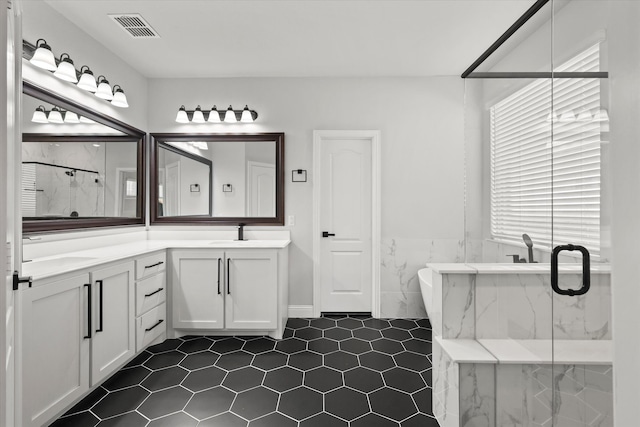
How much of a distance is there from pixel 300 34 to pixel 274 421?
2.76 meters

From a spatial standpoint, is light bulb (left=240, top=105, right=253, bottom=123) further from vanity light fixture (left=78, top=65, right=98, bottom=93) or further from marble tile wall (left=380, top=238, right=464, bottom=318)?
marble tile wall (left=380, top=238, right=464, bottom=318)

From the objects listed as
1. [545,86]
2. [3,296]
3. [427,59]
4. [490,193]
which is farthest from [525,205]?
[427,59]

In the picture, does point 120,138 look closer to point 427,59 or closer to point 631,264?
point 427,59

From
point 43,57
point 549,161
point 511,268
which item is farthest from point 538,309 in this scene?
point 43,57

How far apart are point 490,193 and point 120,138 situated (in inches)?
126

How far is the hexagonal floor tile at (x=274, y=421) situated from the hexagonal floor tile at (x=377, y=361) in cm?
82

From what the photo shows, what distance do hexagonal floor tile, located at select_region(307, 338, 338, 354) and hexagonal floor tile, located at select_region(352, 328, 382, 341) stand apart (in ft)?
0.92

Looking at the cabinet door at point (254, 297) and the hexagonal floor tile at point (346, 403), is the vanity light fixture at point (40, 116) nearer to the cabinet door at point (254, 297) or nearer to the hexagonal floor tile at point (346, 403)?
the cabinet door at point (254, 297)

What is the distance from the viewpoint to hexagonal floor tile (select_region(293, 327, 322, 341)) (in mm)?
3092

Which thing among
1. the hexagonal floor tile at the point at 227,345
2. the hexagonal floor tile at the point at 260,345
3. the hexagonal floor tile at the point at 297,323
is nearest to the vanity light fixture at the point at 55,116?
the hexagonal floor tile at the point at 227,345

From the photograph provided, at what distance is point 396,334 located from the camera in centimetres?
315

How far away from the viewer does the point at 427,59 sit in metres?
3.23

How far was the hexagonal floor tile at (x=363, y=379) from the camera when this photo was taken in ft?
7.26

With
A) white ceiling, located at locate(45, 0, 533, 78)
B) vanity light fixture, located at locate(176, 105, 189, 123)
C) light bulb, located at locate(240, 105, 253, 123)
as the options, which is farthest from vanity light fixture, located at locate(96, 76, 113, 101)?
light bulb, located at locate(240, 105, 253, 123)
